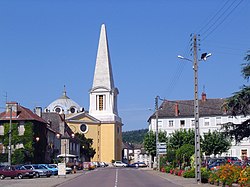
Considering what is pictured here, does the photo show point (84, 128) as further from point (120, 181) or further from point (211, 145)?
point (120, 181)

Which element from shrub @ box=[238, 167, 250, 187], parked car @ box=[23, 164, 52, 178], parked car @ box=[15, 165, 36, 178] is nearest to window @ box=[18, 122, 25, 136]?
parked car @ box=[23, 164, 52, 178]

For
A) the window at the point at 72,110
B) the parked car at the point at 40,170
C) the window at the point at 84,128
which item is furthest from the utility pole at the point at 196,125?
the window at the point at 72,110

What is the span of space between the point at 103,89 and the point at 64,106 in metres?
20.0

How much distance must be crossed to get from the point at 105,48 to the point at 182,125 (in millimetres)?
43054

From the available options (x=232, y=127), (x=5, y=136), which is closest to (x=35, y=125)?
(x=5, y=136)

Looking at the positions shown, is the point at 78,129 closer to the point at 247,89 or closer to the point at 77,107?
the point at 77,107

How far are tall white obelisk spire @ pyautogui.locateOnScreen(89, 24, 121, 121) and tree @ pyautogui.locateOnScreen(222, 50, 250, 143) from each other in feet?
310

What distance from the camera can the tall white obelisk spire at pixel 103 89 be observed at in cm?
13488

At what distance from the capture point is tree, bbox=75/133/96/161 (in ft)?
404

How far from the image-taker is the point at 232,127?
4178 centimetres

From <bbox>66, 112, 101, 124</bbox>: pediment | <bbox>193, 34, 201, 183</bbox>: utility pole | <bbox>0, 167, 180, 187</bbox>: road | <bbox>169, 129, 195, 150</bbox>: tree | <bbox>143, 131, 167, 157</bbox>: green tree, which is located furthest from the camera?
<bbox>66, 112, 101, 124</bbox>: pediment

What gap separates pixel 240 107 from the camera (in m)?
40.2

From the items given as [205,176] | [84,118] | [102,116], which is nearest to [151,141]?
[205,176]

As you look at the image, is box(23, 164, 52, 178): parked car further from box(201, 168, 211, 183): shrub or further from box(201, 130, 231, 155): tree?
box(201, 130, 231, 155): tree
